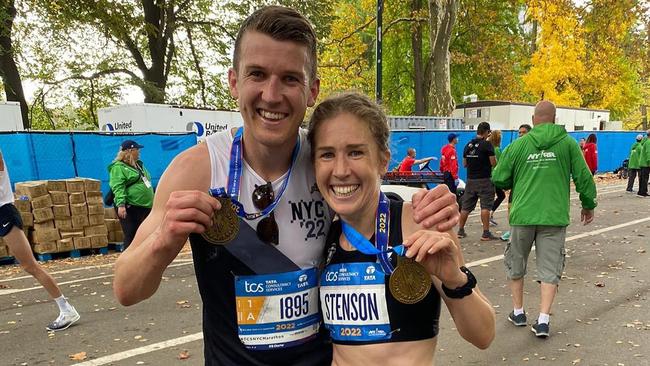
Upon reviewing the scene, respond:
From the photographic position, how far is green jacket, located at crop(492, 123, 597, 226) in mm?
4613

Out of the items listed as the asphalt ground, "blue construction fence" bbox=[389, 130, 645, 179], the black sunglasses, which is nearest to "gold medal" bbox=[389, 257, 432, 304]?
the black sunglasses

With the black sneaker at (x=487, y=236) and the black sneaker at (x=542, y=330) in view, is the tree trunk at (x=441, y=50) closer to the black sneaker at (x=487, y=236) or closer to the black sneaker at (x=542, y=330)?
the black sneaker at (x=487, y=236)

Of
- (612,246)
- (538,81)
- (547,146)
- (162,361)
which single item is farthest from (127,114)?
(538,81)

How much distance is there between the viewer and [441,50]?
16047 mm

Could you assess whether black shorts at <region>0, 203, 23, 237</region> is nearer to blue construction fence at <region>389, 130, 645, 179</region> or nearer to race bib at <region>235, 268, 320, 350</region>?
race bib at <region>235, 268, 320, 350</region>

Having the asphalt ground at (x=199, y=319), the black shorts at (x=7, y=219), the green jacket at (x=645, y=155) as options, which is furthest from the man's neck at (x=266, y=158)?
the green jacket at (x=645, y=155)

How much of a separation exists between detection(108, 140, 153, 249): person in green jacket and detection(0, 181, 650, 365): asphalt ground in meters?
0.90

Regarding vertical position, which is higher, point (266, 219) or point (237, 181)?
point (237, 181)

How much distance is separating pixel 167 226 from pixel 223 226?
0.69ft

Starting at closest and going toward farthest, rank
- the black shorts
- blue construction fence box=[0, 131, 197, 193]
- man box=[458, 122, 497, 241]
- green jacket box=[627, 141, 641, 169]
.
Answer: the black shorts < blue construction fence box=[0, 131, 197, 193] < man box=[458, 122, 497, 241] < green jacket box=[627, 141, 641, 169]

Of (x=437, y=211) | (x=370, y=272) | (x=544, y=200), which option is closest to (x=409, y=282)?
(x=370, y=272)

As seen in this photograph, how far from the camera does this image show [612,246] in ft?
26.3

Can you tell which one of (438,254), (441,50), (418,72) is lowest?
(438,254)

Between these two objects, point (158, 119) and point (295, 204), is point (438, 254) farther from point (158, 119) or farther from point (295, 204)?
point (158, 119)
